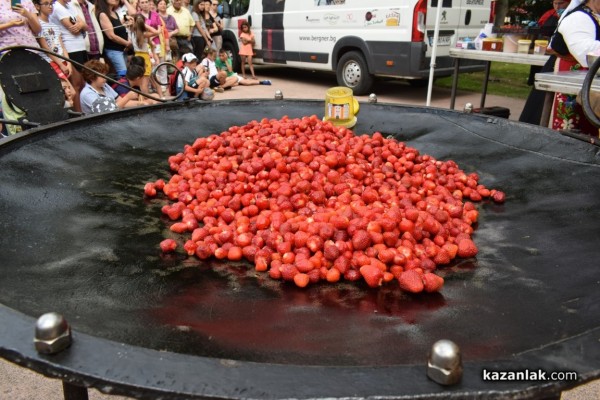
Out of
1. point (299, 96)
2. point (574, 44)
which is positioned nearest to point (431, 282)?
point (574, 44)

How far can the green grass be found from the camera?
9.86 m

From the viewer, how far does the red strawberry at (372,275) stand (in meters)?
1.58

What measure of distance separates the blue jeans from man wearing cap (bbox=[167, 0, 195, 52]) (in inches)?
93.7

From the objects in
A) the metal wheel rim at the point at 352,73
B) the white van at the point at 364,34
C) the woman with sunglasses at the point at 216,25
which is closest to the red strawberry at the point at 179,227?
the white van at the point at 364,34

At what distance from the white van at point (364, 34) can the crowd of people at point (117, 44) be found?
960 mm

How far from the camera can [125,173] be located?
97.3 inches

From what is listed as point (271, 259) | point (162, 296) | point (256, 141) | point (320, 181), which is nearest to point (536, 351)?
point (271, 259)

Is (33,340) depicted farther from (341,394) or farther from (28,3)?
(28,3)

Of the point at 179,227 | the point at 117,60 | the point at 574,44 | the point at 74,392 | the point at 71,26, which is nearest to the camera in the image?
the point at 74,392

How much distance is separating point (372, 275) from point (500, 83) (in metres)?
10.8

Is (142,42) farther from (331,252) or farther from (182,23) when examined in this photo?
(331,252)

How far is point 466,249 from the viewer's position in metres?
1.79

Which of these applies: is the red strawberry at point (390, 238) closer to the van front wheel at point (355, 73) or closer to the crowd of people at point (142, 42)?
the crowd of people at point (142, 42)

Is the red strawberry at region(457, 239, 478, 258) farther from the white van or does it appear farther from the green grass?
the green grass
